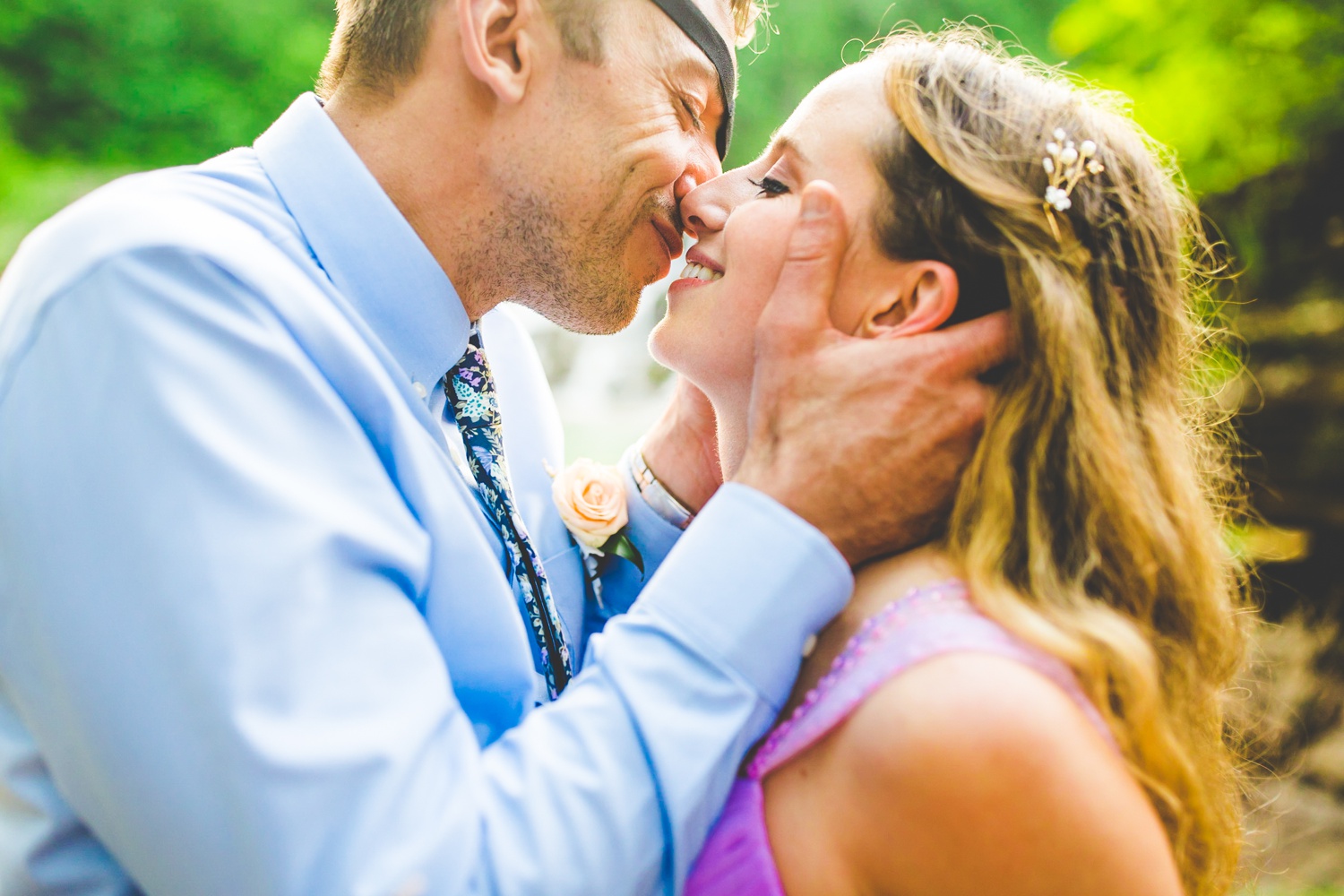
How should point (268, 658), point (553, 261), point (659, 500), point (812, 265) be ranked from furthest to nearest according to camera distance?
point (659, 500) < point (553, 261) < point (812, 265) < point (268, 658)

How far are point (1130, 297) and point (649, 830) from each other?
1.30m

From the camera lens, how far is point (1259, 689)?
5.52 meters

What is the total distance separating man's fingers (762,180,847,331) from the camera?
171 centimetres

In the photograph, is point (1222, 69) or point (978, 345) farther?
point (1222, 69)

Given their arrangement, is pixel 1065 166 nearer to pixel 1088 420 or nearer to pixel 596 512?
pixel 1088 420

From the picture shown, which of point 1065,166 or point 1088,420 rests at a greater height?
point 1065,166

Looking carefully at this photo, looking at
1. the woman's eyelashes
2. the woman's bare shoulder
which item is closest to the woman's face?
the woman's eyelashes

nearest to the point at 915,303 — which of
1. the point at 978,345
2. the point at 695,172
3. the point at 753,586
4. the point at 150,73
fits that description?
the point at 978,345

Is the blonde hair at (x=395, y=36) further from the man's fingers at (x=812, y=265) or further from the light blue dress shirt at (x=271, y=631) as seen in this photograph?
the man's fingers at (x=812, y=265)

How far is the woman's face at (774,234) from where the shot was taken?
1.84m

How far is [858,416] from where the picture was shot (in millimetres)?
1579

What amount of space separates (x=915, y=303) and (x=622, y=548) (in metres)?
0.91

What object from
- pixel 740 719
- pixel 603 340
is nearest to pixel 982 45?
pixel 740 719

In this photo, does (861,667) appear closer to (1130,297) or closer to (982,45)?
(1130,297)
